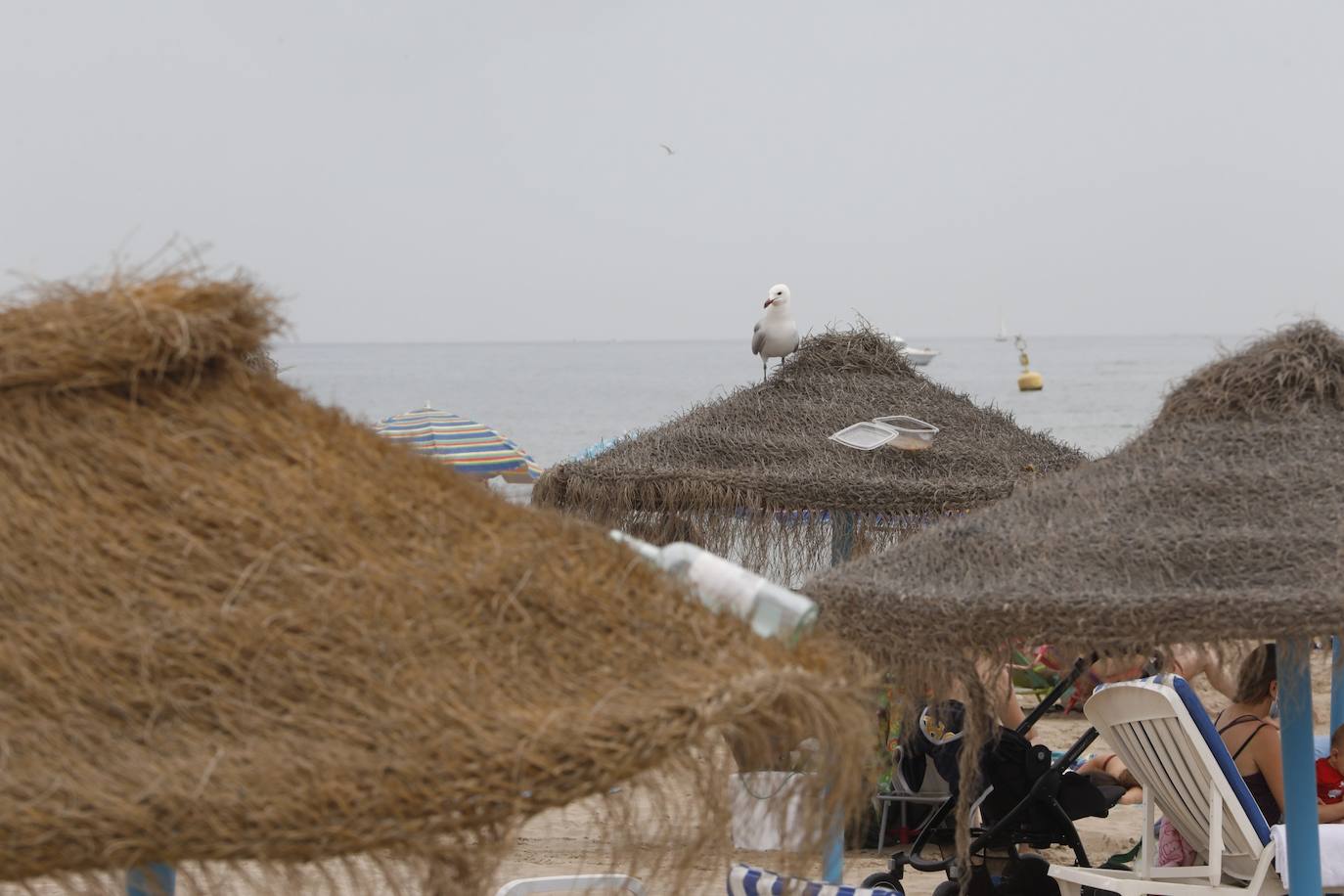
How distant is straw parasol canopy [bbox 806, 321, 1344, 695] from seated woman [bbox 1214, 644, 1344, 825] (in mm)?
1383

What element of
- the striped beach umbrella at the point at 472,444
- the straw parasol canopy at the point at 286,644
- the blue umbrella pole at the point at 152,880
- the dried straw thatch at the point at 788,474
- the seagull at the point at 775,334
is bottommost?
the blue umbrella pole at the point at 152,880

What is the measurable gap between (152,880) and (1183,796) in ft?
11.5

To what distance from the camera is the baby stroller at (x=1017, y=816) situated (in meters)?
5.00

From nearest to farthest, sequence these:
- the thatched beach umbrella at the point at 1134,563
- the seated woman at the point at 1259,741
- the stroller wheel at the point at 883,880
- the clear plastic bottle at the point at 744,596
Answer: the clear plastic bottle at the point at 744,596 → the thatched beach umbrella at the point at 1134,563 → the seated woman at the point at 1259,741 → the stroller wheel at the point at 883,880

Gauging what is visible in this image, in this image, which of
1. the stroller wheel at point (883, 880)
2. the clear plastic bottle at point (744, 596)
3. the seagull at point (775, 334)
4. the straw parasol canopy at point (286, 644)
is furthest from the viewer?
the seagull at point (775, 334)

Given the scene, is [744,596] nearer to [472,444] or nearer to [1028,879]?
[1028,879]

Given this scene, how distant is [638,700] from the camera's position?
5.89 feet

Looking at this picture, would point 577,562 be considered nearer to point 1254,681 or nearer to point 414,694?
point 414,694

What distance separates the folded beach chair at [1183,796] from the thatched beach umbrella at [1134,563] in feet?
1.68

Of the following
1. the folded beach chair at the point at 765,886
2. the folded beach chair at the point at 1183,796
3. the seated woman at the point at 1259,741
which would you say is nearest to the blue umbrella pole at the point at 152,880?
the folded beach chair at the point at 765,886

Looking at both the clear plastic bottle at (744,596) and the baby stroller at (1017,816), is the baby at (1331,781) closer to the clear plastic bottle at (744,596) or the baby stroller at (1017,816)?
the baby stroller at (1017,816)

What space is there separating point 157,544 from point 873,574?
1786 mm

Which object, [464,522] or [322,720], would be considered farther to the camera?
[464,522]

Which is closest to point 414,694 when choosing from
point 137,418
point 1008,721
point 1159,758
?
point 137,418
